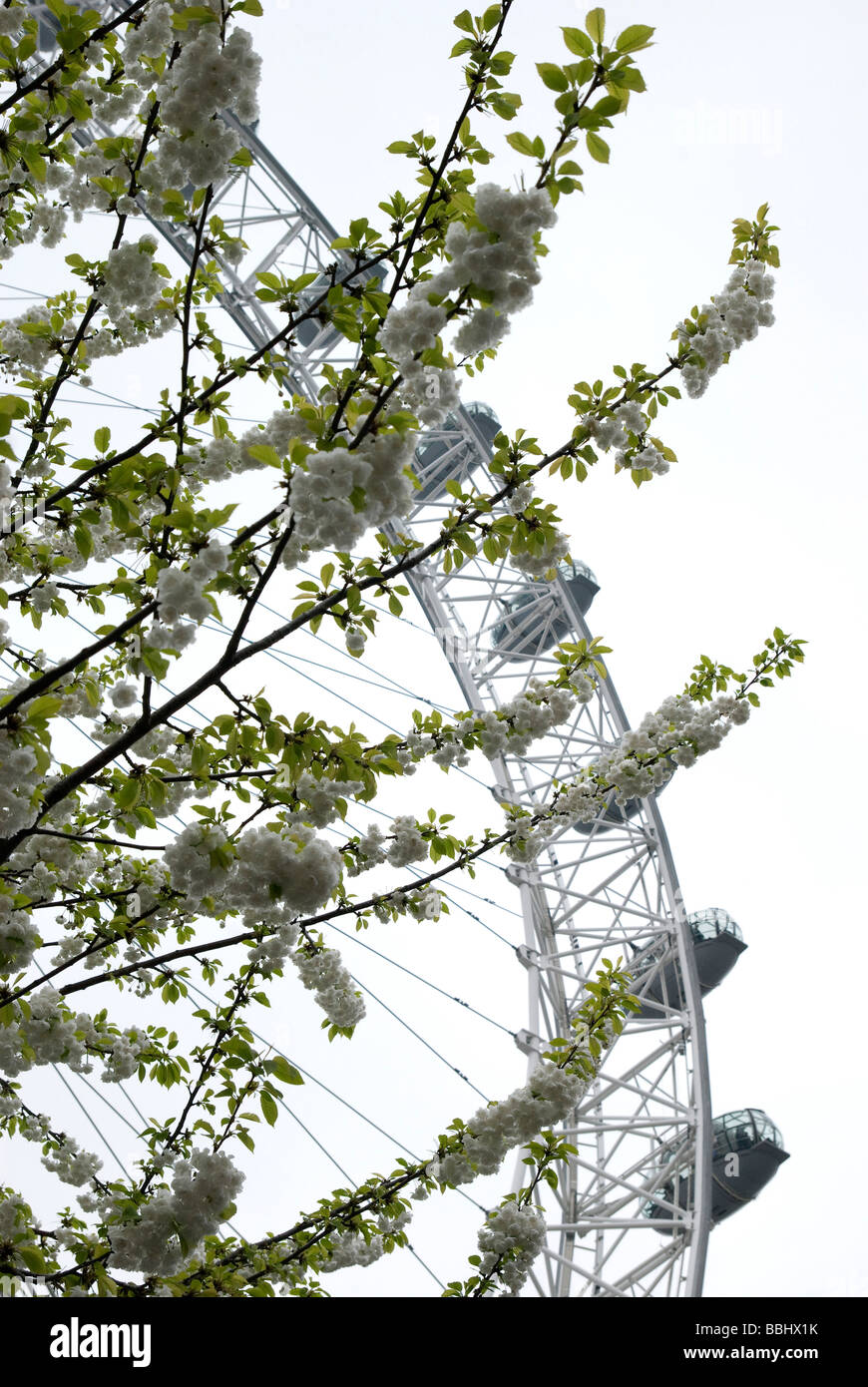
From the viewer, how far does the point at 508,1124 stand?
4.10 metres

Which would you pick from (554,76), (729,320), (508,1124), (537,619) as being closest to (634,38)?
(554,76)

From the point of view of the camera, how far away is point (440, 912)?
3.94m

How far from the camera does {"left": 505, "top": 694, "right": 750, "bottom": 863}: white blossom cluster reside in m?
5.34

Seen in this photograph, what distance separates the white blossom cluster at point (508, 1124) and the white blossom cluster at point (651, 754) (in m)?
1.13

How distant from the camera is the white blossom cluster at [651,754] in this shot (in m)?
5.34

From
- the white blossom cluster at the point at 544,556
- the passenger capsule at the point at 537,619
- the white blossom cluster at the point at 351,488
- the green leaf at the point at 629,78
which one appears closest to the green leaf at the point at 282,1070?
the white blossom cluster at the point at 351,488

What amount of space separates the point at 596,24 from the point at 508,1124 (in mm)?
3615

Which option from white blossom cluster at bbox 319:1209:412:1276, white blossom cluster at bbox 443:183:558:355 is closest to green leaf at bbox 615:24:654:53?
white blossom cluster at bbox 443:183:558:355

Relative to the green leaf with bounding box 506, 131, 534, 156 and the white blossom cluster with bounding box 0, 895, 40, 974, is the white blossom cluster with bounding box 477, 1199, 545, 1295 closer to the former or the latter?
the white blossom cluster with bounding box 0, 895, 40, 974

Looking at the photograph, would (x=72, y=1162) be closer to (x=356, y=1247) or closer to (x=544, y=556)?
(x=356, y=1247)

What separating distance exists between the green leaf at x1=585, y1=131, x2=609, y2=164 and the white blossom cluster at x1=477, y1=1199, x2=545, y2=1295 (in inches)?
146

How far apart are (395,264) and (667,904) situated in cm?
1122

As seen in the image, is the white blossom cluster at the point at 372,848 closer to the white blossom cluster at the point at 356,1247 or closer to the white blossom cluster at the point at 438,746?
the white blossom cluster at the point at 438,746
